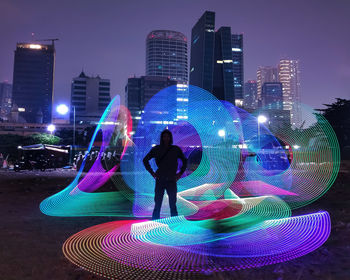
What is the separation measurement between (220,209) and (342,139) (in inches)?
1608

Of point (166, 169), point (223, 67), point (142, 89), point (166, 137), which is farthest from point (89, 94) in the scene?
point (166, 169)

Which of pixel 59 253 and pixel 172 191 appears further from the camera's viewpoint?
pixel 172 191

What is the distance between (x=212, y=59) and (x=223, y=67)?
901 cm

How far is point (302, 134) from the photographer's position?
145ft

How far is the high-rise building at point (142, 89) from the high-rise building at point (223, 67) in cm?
2893

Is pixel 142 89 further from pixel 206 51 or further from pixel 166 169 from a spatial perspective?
pixel 166 169

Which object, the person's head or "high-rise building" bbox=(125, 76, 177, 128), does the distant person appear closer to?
the person's head

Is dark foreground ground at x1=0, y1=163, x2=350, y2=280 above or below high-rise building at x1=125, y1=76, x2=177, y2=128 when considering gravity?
below

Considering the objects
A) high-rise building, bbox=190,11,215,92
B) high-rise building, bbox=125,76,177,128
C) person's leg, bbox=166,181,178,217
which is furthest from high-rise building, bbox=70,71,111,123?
person's leg, bbox=166,181,178,217

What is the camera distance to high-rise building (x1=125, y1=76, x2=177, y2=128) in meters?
190

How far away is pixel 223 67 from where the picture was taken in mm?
177500

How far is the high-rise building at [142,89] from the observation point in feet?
624

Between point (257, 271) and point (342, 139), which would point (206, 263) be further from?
point (342, 139)

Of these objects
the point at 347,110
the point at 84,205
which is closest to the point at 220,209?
Result: the point at 84,205
